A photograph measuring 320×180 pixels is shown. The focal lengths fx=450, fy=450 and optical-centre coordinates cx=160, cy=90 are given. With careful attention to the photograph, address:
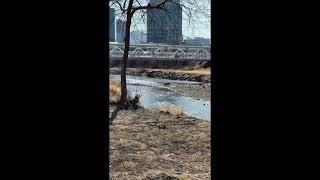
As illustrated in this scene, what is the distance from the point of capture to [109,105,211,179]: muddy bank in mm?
6645

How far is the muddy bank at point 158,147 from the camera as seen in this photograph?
6.64 m

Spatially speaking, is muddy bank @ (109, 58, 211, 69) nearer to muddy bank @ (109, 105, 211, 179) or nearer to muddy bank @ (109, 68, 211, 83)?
muddy bank @ (109, 68, 211, 83)

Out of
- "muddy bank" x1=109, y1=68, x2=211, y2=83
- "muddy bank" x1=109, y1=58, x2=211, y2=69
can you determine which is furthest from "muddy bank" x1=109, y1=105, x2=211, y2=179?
"muddy bank" x1=109, y1=58, x2=211, y2=69

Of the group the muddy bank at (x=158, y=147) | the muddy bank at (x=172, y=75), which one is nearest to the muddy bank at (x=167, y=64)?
the muddy bank at (x=172, y=75)

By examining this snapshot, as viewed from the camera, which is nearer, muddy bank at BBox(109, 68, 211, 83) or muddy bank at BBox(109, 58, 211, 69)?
muddy bank at BBox(109, 68, 211, 83)

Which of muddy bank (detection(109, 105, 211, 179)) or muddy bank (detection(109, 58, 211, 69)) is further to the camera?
muddy bank (detection(109, 58, 211, 69))

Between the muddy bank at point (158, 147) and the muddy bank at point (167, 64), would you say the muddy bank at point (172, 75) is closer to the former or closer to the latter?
the muddy bank at point (167, 64)

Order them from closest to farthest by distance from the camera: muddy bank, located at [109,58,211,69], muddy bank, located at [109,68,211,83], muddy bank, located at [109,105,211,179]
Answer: muddy bank, located at [109,105,211,179] → muddy bank, located at [109,68,211,83] → muddy bank, located at [109,58,211,69]

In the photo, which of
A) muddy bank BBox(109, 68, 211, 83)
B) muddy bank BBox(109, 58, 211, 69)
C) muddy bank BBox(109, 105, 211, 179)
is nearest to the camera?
muddy bank BBox(109, 105, 211, 179)

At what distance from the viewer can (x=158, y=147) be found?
898 centimetres

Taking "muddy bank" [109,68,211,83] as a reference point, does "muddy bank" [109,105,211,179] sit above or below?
above
